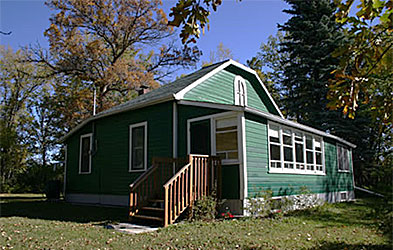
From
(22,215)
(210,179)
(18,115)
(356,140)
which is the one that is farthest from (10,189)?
(356,140)

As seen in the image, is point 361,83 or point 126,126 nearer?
point 361,83

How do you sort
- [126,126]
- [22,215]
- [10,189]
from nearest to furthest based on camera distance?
1. [22,215]
2. [126,126]
3. [10,189]

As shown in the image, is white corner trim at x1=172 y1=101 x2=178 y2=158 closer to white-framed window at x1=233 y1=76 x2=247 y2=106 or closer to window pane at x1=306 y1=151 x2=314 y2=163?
white-framed window at x1=233 y1=76 x2=247 y2=106

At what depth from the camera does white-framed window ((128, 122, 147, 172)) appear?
10.9 metres

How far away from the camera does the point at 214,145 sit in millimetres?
9203

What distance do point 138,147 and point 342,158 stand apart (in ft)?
32.0

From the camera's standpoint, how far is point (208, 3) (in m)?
3.69

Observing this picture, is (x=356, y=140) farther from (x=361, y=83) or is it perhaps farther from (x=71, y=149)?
(x=361, y=83)

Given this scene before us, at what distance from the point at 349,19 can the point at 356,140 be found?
57.4 ft

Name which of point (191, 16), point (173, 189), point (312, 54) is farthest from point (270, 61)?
point (191, 16)

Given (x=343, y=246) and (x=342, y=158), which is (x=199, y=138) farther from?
(x=342, y=158)

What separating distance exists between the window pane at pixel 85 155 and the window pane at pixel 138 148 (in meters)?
3.20

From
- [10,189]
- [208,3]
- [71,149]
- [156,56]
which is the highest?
[156,56]

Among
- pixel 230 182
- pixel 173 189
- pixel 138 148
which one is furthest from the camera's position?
pixel 138 148
